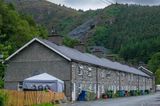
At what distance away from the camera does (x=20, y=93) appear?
3334cm

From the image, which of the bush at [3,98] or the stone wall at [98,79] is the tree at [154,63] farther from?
the bush at [3,98]

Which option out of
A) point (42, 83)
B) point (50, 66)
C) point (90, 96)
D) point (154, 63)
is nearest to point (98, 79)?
point (90, 96)

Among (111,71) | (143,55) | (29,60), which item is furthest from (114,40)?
(29,60)

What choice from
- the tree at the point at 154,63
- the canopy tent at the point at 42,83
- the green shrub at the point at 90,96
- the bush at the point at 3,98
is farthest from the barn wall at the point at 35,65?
the tree at the point at 154,63

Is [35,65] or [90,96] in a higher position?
[35,65]

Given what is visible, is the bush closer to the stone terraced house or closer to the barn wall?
the stone terraced house

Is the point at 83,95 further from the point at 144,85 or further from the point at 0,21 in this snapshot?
the point at 144,85

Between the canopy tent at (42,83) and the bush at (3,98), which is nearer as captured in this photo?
the bush at (3,98)

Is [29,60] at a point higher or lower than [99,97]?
higher

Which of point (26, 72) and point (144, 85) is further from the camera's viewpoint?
point (144, 85)

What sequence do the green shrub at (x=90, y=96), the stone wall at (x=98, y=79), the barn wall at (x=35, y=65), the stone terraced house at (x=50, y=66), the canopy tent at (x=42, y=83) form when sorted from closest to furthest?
the canopy tent at (x=42, y=83) → the stone terraced house at (x=50, y=66) → the barn wall at (x=35, y=65) → the stone wall at (x=98, y=79) → the green shrub at (x=90, y=96)

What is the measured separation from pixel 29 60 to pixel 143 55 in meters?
130

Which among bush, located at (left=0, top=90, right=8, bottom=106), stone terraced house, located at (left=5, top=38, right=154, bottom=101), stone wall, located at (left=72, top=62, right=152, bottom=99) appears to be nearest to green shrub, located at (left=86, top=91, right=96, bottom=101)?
stone wall, located at (left=72, top=62, right=152, bottom=99)

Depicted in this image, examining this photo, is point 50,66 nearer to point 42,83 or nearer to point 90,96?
point 42,83
